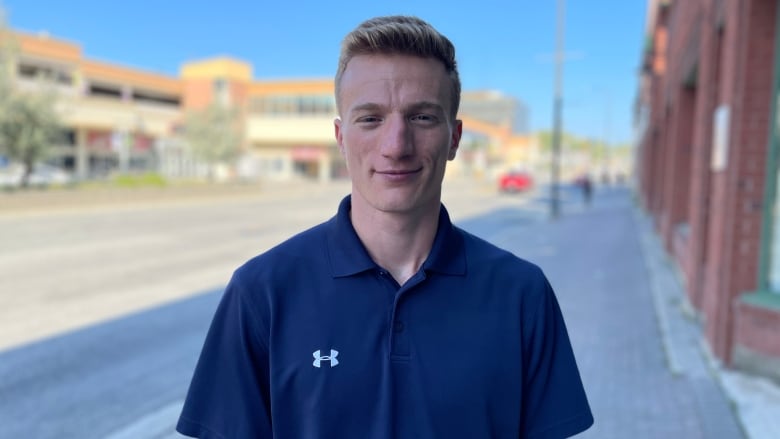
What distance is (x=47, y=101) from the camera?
2248cm

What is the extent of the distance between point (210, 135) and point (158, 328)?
32.2 metres

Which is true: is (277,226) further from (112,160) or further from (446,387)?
(112,160)

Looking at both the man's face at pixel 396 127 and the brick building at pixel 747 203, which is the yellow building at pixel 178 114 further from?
the man's face at pixel 396 127

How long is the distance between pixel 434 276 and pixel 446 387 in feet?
0.97

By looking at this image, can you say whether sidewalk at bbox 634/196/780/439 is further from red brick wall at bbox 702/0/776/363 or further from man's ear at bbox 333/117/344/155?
man's ear at bbox 333/117/344/155

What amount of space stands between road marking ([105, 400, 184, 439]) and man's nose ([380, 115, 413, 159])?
12.0 ft

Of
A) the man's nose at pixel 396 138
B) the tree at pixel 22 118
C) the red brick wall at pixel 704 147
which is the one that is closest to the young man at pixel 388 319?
the man's nose at pixel 396 138

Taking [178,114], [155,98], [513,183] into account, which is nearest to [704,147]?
[513,183]

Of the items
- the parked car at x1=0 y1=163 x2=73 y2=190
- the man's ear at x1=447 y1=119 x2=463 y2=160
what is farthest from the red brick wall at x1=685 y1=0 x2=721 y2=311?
the parked car at x1=0 y1=163 x2=73 y2=190

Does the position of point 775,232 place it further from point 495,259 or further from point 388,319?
point 388,319

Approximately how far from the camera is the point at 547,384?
6.05 ft

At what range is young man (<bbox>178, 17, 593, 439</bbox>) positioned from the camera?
168cm

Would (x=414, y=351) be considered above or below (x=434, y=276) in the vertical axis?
below

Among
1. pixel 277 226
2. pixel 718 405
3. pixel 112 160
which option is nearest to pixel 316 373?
pixel 718 405
